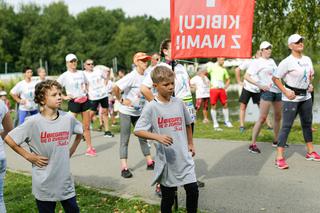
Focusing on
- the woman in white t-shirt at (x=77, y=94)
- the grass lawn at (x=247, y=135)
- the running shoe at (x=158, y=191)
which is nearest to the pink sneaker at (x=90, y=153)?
the woman in white t-shirt at (x=77, y=94)

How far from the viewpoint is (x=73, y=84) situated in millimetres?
9078

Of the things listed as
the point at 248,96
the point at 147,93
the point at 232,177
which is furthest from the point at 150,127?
the point at 248,96

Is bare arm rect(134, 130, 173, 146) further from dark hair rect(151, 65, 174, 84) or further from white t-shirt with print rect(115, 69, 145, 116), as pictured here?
white t-shirt with print rect(115, 69, 145, 116)

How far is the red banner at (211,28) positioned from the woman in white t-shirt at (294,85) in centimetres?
133

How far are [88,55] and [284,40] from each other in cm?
7805

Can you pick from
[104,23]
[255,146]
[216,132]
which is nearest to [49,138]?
[255,146]

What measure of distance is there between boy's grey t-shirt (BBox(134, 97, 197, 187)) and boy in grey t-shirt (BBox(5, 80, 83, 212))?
82 centimetres

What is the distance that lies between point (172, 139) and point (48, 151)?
1178 millimetres

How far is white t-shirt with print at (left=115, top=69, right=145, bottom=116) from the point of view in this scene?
7.07 meters

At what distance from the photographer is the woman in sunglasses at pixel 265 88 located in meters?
7.98

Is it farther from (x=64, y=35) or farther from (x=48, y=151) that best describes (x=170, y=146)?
(x=64, y=35)

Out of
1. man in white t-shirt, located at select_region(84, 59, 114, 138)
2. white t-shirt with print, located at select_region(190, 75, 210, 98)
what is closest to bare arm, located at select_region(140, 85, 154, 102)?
man in white t-shirt, located at select_region(84, 59, 114, 138)

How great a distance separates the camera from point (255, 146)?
316 inches

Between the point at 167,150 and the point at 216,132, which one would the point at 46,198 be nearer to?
the point at 167,150
